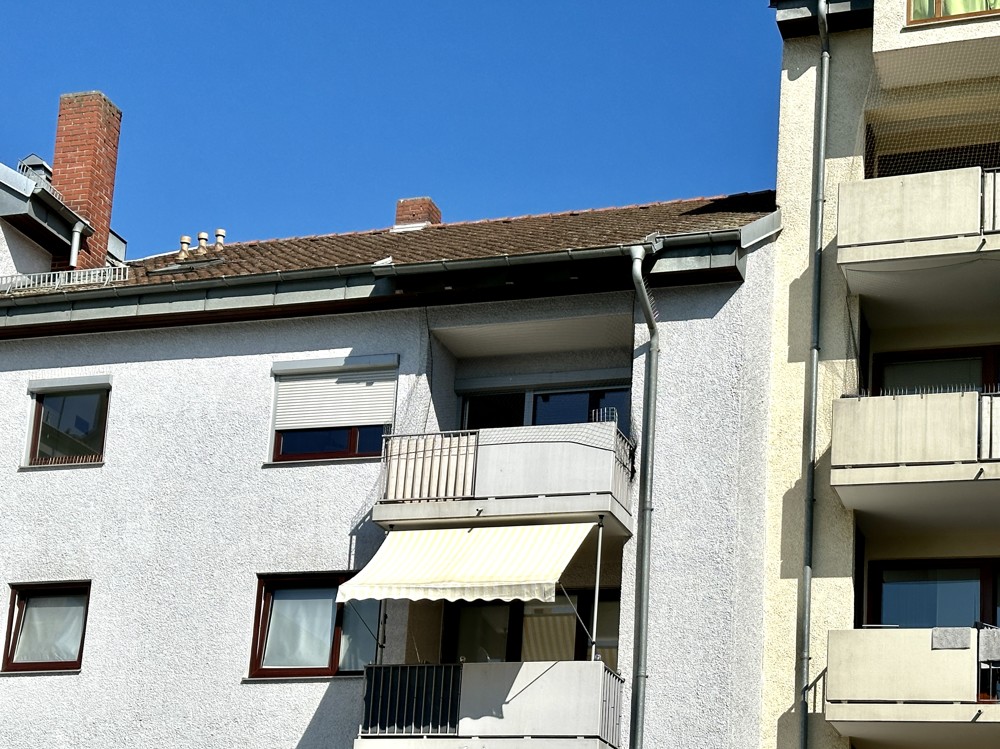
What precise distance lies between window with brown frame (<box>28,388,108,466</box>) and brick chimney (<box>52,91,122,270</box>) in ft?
15.1

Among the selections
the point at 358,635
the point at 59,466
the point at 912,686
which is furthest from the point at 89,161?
the point at 912,686

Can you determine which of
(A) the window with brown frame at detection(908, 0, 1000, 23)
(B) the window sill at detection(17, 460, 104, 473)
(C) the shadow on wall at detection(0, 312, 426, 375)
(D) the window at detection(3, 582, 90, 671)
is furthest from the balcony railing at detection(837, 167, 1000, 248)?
(D) the window at detection(3, 582, 90, 671)

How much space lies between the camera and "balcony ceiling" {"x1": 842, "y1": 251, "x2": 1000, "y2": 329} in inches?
849

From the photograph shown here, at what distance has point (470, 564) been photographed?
20.7 m

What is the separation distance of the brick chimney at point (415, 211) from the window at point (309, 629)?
8.35 m

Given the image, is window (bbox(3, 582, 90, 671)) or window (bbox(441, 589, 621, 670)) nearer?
window (bbox(441, 589, 621, 670))

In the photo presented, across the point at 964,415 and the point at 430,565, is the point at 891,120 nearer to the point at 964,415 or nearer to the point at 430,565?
the point at 964,415

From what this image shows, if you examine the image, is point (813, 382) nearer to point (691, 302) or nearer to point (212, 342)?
point (691, 302)

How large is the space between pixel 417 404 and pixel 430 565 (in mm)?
2692

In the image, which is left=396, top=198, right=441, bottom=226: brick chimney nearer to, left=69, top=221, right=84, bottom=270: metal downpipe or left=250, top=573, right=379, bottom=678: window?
left=69, top=221, right=84, bottom=270: metal downpipe

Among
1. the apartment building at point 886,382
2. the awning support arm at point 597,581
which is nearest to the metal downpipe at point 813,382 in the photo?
the apartment building at point 886,382

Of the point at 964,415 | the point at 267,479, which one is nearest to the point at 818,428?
the point at 964,415

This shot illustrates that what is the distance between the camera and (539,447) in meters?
21.4

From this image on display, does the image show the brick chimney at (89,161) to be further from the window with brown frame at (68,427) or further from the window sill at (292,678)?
the window sill at (292,678)
